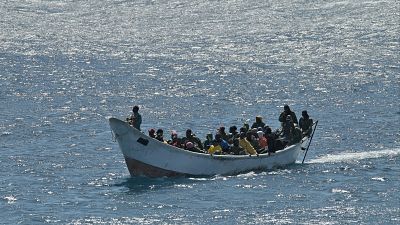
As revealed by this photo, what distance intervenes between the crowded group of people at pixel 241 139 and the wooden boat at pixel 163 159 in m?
0.54

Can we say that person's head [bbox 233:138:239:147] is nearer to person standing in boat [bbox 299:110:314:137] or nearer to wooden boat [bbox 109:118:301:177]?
wooden boat [bbox 109:118:301:177]

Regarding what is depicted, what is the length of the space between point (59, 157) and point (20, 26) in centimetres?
6090

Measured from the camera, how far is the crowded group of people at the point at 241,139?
4506 cm

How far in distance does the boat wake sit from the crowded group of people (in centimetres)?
189

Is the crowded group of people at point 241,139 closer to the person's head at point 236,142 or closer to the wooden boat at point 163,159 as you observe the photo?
the person's head at point 236,142

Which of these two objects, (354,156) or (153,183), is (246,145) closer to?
(153,183)

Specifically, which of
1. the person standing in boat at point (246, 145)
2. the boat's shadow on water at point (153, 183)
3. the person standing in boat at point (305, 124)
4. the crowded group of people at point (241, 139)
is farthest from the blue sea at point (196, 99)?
the person standing in boat at point (305, 124)

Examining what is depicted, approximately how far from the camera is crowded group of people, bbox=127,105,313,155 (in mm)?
45062

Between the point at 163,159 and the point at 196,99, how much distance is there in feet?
94.9

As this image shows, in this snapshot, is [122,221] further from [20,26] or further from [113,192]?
[20,26]

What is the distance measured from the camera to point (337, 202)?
41062 millimetres

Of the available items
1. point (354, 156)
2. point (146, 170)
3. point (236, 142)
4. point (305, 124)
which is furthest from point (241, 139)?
point (354, 156)

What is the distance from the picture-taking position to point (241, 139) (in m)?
45.9

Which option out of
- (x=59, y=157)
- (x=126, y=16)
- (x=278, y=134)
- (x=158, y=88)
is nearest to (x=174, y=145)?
(x=278, y=134)
